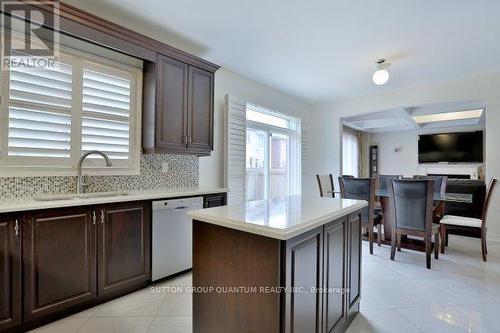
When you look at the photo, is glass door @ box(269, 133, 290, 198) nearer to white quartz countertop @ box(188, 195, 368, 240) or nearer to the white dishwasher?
the white dishwasher

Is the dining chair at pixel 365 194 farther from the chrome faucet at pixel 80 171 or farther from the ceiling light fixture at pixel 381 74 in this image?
the chrome faucet at pixel 80 171

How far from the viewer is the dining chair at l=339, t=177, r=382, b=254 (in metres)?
3.57

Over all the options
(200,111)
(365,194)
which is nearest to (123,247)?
(200,111)

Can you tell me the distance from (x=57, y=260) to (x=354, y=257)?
7.23 feet

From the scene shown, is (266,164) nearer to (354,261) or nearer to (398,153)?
(354,261)

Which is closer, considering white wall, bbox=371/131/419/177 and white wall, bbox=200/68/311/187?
white wall, bbox=200/68/311/187

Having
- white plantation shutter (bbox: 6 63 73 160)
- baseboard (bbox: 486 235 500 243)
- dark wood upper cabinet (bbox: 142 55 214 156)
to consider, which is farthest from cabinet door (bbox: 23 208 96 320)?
baseboard (bbox: 486 235 500 243)

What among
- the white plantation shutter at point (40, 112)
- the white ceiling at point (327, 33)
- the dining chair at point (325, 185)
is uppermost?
the white ceiling at point (327, 33)

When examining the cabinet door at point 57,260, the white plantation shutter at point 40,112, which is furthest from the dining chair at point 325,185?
the white plantation shutter at point 40,112

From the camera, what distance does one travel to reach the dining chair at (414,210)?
299 centimetres

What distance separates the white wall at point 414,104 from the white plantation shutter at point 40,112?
4.70m

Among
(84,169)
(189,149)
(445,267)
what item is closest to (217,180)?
(189,149)

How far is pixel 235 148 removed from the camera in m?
3.92

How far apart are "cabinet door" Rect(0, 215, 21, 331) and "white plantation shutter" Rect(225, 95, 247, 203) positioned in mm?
2397
